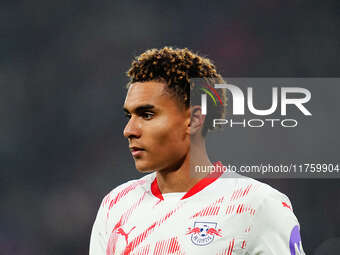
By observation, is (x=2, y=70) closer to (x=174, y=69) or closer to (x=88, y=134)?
(x=88, y=134)

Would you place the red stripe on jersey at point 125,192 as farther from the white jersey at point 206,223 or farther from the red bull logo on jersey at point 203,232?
the red bull logo on jersey at point 203,232

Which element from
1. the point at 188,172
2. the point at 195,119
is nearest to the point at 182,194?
the point at 188,172

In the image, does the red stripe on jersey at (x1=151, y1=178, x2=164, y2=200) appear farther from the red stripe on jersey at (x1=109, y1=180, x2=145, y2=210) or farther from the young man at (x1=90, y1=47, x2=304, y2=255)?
the red stripe on jersey at (x1=109, y1=180, x2=145, y2=210)

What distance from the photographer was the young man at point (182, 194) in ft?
7.51

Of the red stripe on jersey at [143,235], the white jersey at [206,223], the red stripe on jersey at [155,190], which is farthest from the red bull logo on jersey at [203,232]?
the red stripe on jersey at [155,190]

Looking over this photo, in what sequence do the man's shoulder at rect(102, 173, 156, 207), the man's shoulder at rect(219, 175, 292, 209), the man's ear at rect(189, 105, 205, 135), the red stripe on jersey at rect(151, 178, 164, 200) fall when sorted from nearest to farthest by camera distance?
1. the man's shoulder at rect(219, 175, 292, 209)
2. the man's ear at rect(189, 105, 205, 135)
3. the red stripe on jersey at rect(151, 178, 164, 200)
4. the man's shoulder at rect(102, 173, 156, 207)

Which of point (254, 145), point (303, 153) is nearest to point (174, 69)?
point (254, 145)

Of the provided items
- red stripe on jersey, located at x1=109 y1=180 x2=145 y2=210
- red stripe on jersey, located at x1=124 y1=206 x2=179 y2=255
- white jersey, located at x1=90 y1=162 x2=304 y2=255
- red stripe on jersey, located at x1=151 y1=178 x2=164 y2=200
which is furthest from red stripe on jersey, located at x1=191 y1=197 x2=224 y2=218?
red stripe on jersey, located at x1=109 y1=180 x2=145 y2=210

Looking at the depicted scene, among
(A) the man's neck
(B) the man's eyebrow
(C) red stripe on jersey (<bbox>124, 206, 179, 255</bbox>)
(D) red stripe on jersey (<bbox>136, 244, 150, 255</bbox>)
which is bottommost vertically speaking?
(D) red stripe on jersey (<bbox>136, 244, 150, 255</bbox>)

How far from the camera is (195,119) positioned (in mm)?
2467

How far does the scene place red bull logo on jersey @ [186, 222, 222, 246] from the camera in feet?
7.56

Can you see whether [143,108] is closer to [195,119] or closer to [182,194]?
[195,119]

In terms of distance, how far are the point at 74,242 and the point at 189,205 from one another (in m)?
2.76

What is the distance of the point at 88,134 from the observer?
16.9 feet
